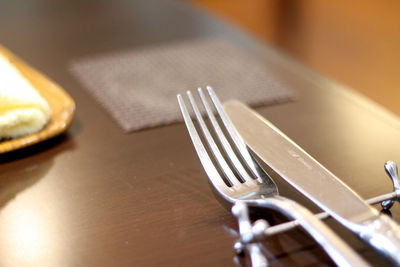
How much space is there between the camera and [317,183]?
1.35 ft

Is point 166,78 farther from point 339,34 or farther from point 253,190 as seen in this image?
point 339,34

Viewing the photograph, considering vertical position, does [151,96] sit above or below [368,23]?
above

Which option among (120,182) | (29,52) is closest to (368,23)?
(29,52)

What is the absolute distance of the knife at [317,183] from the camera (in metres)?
0.34

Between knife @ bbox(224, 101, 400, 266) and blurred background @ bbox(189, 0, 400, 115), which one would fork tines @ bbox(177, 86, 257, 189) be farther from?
blurred background @ bbox(189, 0, 400, 115)

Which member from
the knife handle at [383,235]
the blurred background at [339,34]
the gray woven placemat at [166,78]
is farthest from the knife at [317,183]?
the blurred background at [339,34]

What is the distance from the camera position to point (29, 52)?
880 millimetres

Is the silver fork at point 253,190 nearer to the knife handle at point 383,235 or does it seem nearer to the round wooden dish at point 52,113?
the knife handle at point 383,235

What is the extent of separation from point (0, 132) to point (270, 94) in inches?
13.6

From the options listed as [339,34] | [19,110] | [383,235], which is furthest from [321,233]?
[339,34]

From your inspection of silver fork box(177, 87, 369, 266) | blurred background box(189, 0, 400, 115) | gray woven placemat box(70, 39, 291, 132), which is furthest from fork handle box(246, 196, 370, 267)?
blurred background box(189, 0, 400, 115)

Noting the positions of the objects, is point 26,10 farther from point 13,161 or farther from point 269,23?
point 269,23

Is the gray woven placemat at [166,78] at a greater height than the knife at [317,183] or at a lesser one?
lesser

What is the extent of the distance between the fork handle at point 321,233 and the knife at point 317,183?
2 cm
